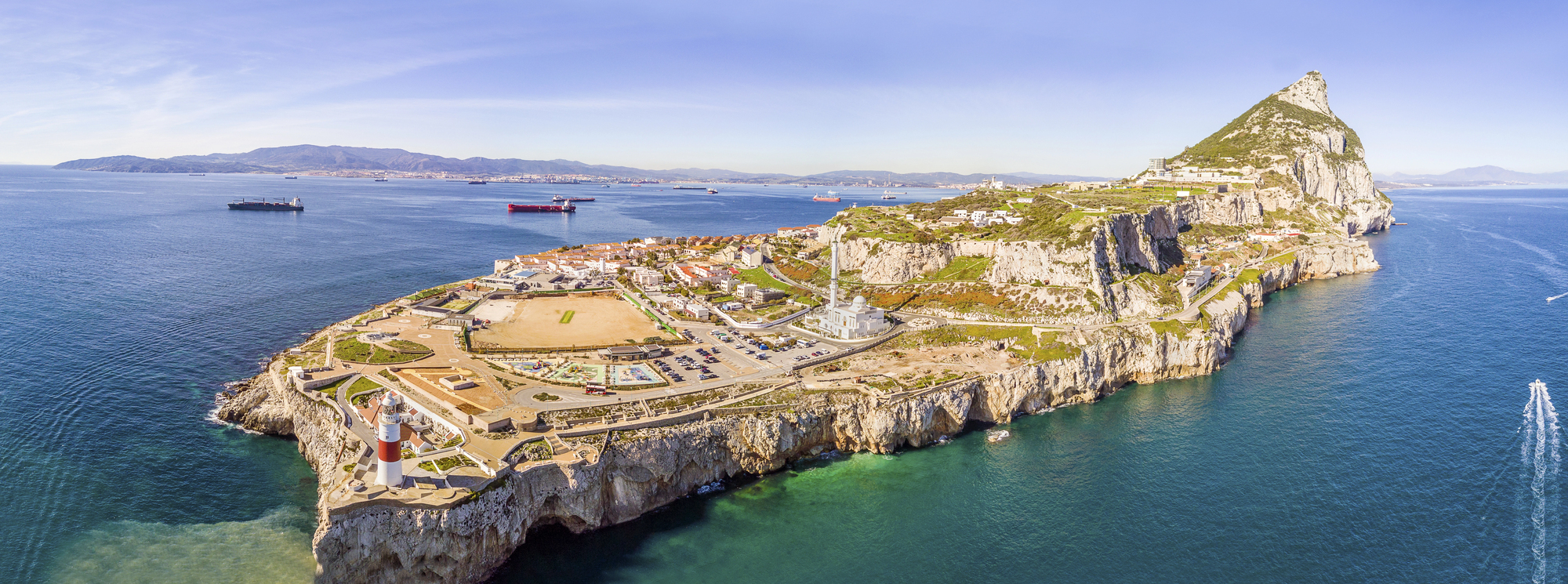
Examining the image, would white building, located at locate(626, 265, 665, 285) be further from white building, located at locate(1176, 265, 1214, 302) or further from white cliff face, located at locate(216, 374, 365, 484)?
white building, located at locate(1176, 265, 1214, 302)

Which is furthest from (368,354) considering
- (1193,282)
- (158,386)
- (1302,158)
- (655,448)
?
(1302,158)

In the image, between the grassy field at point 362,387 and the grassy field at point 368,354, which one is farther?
the grassy field at point 368,354

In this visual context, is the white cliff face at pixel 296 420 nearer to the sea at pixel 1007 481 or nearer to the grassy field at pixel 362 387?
the sea at pixel 1007 481

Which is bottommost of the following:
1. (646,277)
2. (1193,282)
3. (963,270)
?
(646,277)

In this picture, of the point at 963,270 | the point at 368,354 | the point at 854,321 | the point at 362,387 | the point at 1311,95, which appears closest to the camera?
the point at 362,387

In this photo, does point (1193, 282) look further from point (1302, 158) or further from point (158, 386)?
point (1302, 158)

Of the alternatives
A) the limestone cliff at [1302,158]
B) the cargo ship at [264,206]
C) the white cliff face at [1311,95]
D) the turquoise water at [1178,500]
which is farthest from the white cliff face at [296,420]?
the white cliff face at [1311,95]

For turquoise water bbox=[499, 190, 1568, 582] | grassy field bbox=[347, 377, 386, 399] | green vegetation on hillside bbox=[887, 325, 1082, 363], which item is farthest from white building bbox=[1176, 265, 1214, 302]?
grassy field bbox=[347, 377, 386, 399]
